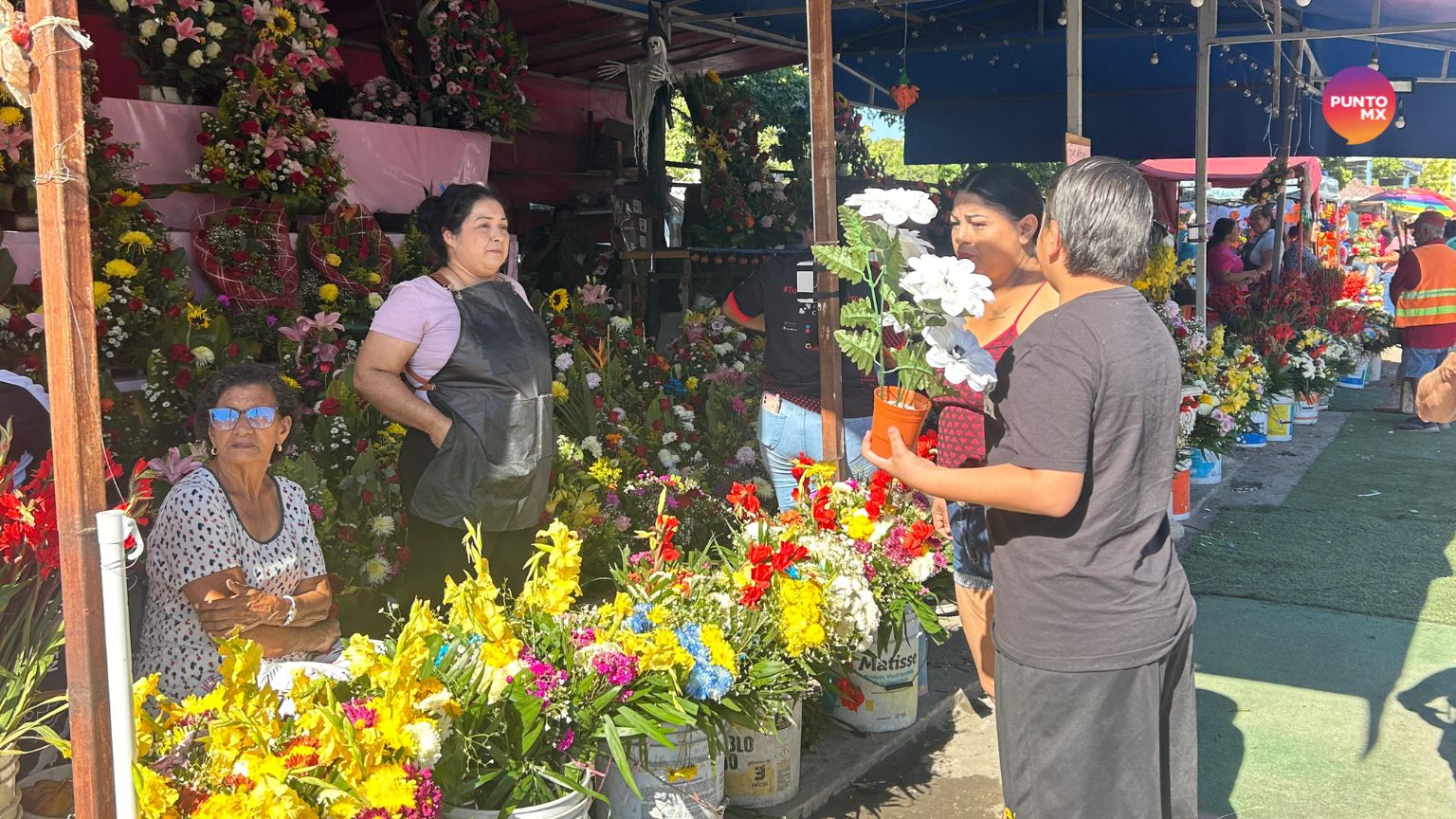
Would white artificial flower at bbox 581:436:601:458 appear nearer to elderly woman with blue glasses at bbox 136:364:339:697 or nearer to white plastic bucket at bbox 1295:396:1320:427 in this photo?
elderly woman with blue glasses at bbox 136:364:339:697

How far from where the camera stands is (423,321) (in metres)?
3.05

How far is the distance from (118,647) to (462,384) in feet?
5.04

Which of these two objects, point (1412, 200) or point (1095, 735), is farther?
point (1412, 200)

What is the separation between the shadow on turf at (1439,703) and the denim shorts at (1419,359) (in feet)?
20.6

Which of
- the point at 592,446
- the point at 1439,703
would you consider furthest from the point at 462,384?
the point at 1439,703

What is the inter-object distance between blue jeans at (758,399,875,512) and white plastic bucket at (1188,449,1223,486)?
158 inches

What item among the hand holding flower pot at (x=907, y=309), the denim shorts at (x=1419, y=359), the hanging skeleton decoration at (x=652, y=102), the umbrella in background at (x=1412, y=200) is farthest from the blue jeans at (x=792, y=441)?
the umbrella in background at (x=1412, y=200)

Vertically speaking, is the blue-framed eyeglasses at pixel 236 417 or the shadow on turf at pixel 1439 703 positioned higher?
the blue-framed eyeglasses at pixel 236 417

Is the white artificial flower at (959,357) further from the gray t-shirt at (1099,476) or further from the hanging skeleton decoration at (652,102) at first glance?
the hanging skeleton decoration at (652,102)

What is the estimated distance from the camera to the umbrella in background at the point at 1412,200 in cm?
2176

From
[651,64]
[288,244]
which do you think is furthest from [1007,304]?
[651,64]

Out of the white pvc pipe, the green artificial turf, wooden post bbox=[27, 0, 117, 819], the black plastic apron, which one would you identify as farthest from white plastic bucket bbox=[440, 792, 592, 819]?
the green artificial turf

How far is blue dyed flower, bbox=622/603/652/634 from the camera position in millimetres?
2615

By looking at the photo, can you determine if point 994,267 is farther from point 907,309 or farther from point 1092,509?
point 1092,509
